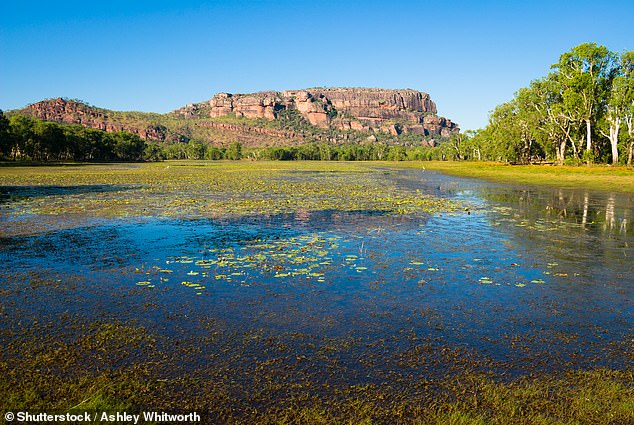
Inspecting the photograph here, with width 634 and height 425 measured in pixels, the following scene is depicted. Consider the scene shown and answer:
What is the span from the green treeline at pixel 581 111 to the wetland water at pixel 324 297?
49.7m

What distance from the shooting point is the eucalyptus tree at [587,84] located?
59969mm

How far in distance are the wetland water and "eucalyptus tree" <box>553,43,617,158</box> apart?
→ 50984 mm

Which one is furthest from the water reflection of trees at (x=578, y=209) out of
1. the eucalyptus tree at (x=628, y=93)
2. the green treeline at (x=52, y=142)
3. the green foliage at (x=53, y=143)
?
the green foliage at (x=53, y=143)

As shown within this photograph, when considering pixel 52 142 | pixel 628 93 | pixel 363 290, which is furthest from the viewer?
pixel 52 142

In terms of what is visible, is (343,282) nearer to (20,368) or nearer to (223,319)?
(223,319)

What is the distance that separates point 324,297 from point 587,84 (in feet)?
218

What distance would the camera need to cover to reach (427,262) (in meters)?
11.8

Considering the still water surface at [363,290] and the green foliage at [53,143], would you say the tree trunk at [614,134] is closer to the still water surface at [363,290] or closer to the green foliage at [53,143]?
the still water surface at [363,290]

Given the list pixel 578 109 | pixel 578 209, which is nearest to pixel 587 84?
pixel 578 109

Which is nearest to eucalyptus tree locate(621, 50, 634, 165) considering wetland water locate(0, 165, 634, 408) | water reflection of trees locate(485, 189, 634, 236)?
water reflection of trees locate(485, 189, 634, 236)

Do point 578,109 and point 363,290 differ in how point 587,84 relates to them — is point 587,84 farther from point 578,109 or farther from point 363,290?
point 363,290

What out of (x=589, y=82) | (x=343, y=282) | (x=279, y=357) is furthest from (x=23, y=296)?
(x=589, y=82)

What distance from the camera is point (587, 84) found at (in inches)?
2387

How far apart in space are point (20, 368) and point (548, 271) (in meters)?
10.9
